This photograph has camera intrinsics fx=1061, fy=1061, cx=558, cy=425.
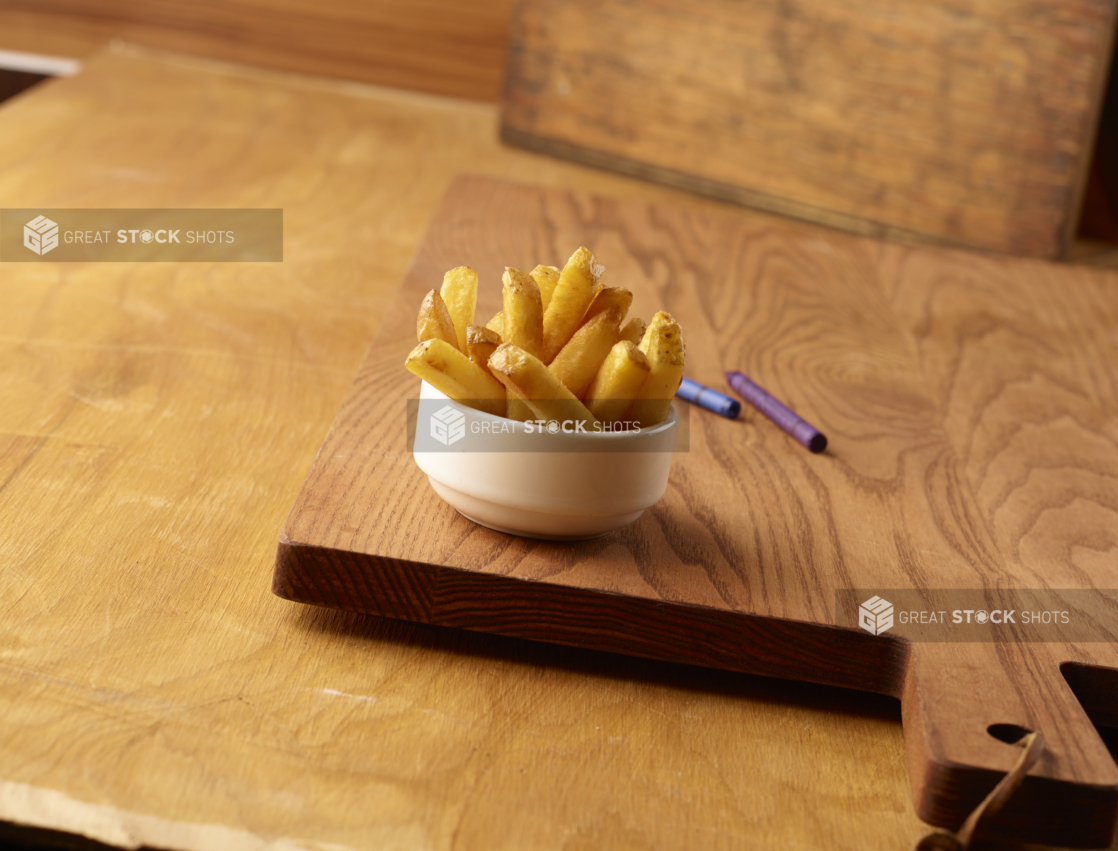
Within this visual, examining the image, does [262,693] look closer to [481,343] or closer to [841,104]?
[481,343]

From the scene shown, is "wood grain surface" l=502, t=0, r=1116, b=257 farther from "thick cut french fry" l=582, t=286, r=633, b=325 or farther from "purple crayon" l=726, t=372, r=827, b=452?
"thick cut french fry" l=582, t=286, r=633, b=325

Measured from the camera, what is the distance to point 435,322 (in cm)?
83

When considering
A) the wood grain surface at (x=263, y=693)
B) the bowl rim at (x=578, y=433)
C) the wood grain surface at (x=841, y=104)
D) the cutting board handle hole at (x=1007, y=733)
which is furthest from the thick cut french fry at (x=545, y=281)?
the wood grain surface at (x=841, y=104)

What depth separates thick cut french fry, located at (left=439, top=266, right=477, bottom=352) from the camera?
871mm

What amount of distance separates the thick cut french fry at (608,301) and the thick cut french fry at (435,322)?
11 cm

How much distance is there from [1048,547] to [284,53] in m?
2.33

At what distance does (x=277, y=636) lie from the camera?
84 cm

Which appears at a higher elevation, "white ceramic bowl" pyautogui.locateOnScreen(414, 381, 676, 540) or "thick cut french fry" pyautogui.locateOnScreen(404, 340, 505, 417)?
"thick cut french fry" pyautogui.locateOnScreen(404, 340, 505, 417)

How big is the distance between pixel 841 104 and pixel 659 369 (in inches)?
59.2

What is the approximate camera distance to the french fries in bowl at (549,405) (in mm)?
801

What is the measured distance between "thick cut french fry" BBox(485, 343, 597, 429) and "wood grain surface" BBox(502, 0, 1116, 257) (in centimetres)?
148

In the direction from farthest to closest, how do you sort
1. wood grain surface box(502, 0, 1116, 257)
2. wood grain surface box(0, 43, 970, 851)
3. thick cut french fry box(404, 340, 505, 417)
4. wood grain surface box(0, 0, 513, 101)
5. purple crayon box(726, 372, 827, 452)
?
1. wood grain surface box(0, 0, 513, 101)
2. wood grain surface box(502, 0, 1116, 257)
3. purple crayon box(726, 372, 827, 452)
4. thick cut french fry box(404, 340, 505, 417)
5. wood grain surface box(0, 43, 970, 851)

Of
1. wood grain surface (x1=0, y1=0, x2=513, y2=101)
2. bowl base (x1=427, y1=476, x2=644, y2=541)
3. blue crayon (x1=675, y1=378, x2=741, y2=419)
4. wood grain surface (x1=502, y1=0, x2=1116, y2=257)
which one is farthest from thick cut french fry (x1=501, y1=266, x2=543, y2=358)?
wood grain surface (x1=0, y1=0, x2=513, y2=101)

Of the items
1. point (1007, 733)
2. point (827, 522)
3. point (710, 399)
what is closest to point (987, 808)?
point (1007, 733)
